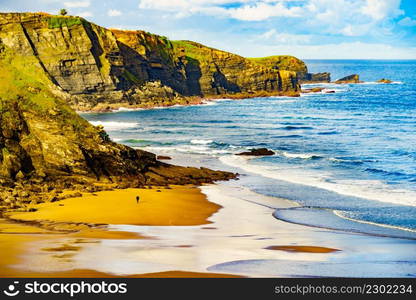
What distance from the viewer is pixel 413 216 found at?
20266mm

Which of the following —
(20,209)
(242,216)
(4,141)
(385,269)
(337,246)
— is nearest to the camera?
(385,269)

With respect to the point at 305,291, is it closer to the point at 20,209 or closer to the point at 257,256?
the point at 257,256

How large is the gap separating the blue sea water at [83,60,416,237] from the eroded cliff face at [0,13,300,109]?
15972 mm

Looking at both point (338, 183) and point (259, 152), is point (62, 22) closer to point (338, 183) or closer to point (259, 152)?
point (259, 152)

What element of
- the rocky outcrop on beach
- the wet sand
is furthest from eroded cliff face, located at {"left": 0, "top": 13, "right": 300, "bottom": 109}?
the wet sand

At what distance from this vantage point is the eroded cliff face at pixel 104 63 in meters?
96.3

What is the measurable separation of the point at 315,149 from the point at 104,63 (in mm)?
67690

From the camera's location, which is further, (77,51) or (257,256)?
(77,51)

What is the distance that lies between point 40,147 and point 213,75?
107 meters

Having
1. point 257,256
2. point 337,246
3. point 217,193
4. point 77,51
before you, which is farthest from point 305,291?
point 77,51

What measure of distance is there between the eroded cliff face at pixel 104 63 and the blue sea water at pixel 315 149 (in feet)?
52.4

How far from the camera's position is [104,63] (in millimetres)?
101938

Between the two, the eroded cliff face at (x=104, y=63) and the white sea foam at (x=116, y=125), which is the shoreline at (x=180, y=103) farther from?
the white sea foam at (x=116, y=125)

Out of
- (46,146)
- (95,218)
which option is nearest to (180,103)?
(46,146)
